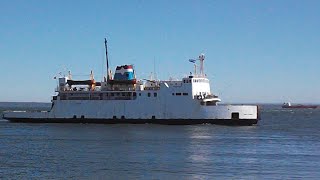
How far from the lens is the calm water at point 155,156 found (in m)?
27.5

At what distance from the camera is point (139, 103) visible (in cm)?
6475

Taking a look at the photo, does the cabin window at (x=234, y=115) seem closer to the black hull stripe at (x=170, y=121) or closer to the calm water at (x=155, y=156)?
the black hull stripe at (x=170, y=121)

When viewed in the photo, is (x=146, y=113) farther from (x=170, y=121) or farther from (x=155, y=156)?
(x=155, y=156)

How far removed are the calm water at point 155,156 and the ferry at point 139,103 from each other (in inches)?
325

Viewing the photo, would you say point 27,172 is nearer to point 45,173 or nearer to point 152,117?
point 45,173

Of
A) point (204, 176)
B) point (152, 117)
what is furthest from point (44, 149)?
point (152, 117)

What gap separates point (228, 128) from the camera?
60.5m

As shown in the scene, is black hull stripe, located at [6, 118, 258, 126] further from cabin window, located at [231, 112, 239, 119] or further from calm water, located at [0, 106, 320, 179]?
calm water, located at [0, 106, 320, 179]

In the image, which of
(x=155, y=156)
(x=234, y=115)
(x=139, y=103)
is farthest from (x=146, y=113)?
(x=155, y=156)

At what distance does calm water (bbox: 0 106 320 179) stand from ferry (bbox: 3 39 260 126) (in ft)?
27.1

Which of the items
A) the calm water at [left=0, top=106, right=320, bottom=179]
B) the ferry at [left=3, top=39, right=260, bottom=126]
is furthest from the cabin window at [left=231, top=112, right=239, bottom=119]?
the calm water at [left=0, top=106, right=320, bottom=179]

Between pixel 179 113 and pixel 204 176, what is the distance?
36749 millimetres

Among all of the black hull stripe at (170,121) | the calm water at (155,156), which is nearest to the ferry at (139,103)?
the black hull stripe at (170,121)

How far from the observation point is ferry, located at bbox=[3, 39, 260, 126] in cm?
6269
